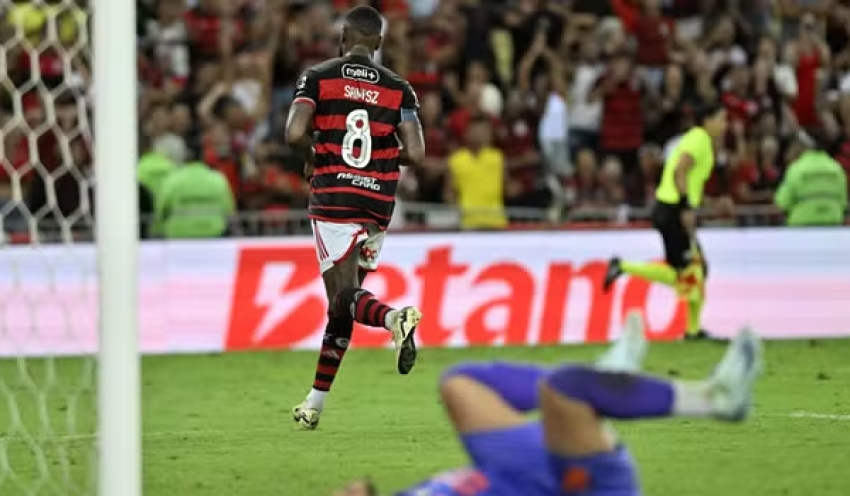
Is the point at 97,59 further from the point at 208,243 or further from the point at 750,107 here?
the point at 750,107

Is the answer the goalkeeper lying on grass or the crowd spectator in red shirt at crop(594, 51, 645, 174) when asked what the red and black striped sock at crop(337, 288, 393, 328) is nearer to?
the goalkeeper lying on grass

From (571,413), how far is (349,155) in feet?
16.6

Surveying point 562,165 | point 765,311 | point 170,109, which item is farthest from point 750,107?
point 170,109

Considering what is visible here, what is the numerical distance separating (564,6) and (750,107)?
2.79m

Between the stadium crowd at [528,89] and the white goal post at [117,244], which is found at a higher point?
the white goal post at [117,244]

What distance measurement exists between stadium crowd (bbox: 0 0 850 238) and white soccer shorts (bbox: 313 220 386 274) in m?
8.00

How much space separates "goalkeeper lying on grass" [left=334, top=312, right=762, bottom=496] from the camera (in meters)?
5.46

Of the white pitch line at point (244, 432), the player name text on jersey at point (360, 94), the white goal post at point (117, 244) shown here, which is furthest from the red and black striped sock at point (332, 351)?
the white goal post at point (117, 244)

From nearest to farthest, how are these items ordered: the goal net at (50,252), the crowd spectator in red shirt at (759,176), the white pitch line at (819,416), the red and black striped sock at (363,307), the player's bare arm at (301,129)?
the goal net at (50,252) < the red and black striped sock at (363,307) < the player's bare arm at (301,129) < the white pitch line at (819,416) < the crowd spectator in red shirt at (759,176)

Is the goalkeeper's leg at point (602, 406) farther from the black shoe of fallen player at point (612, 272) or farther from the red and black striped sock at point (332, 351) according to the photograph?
the black shoe of fallen player at point (612, 272)

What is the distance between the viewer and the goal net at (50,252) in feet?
23.6

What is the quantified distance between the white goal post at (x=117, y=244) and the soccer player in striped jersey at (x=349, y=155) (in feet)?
12.6

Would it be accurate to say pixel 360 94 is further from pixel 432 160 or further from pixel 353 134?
pixel 432 160

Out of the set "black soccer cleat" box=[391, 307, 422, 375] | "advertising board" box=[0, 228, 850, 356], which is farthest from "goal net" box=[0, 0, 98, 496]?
"advertising board" box=[0, 228, 850, 356]
